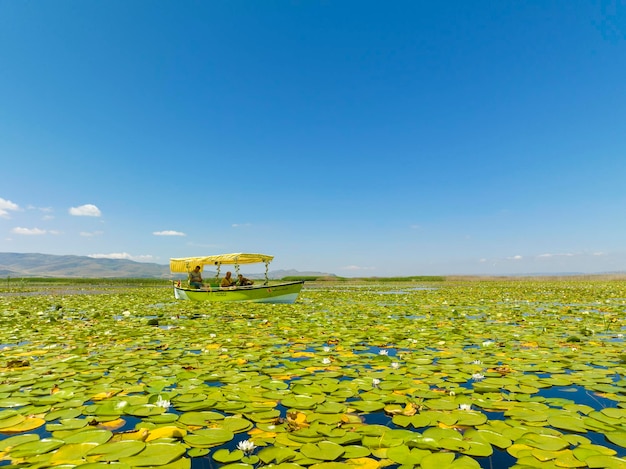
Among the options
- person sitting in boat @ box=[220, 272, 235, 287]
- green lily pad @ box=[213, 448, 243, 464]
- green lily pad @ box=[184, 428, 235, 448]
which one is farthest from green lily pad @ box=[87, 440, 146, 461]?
person sitting in boat @ box=[220, 272, 235, 287]

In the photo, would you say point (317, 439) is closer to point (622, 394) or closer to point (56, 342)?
point (622, 394)

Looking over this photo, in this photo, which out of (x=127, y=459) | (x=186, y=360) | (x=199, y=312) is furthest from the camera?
(x=199, y=312)

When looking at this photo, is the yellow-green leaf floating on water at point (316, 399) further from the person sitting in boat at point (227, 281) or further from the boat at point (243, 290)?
the person sitting in boat at point (227, 281)

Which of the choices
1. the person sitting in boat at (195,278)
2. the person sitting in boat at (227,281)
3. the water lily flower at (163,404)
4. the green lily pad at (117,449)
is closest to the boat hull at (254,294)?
the person sitting in boat at (227,281)

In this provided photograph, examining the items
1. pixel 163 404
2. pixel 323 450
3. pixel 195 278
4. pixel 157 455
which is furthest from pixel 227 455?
pixel 195 278

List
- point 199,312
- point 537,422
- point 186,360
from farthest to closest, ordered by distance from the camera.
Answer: point 199,312 → point 186,360 → point 537,422

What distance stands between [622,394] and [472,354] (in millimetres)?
2612

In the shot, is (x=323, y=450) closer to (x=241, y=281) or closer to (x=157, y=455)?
(x=157, y=455)

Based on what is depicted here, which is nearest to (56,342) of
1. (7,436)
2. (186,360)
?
(186,360)

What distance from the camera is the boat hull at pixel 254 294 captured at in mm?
18312

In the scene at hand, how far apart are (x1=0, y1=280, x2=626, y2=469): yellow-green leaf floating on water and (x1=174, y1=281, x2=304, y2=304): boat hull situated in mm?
8977

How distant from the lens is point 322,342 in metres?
8.64

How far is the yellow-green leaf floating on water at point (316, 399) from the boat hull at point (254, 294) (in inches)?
353

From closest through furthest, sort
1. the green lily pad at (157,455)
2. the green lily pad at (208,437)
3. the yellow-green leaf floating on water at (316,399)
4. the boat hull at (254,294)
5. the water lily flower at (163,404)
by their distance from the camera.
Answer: the green lily pad at (157,455)
the yellow-green leaf floating on water at (316,399)
the green lily pad at (208,437)
the water lily flower at (163,404)
the boat hull at (254,294)
